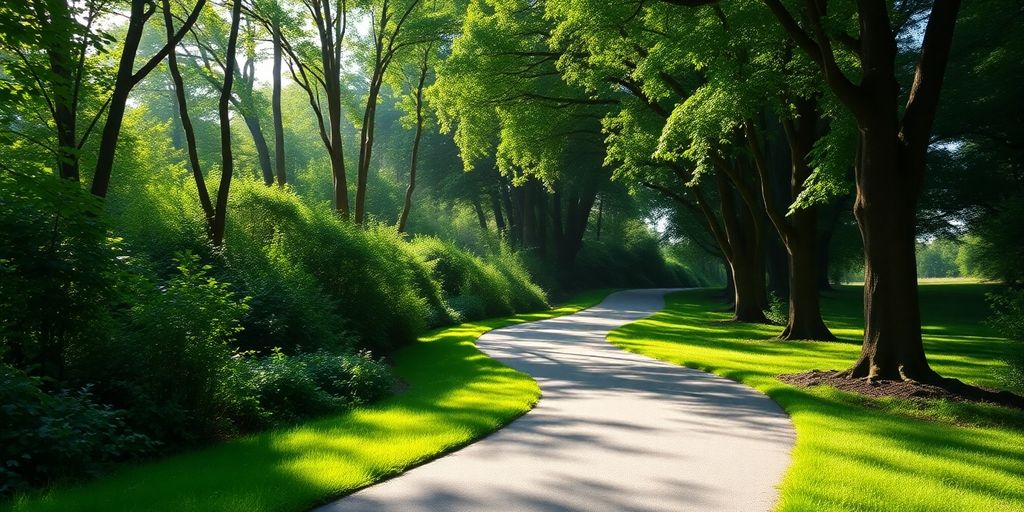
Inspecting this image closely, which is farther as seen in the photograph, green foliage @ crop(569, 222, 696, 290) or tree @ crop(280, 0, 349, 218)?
green foliage @ crop(569, 222, 696, 290)

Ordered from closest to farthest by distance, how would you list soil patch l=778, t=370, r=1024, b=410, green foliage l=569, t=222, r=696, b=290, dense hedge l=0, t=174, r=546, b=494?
dense hedge l=0, t=174, r=546, b=494 < soil patch l=778, t=370, r=1024, b=410 < green foliage l=569, t=222, r=696, b=290

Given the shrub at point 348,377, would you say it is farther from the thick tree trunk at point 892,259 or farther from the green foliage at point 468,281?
the green foliage at point 468,281

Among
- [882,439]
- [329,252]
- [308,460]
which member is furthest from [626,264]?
[308,460]

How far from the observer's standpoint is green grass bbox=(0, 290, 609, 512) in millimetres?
4723

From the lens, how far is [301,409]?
8.30 meters

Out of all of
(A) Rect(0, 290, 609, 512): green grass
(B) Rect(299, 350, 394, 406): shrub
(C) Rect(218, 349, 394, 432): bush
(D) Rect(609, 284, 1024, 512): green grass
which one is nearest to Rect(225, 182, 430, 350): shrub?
(B) Rect(299, 350, 394, 406): shrub

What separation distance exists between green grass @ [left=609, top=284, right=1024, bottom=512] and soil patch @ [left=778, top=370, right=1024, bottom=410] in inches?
13.6

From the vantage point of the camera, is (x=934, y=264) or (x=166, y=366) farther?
(x=934, y=264)

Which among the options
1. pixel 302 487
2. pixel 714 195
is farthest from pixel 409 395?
pixel 714 195

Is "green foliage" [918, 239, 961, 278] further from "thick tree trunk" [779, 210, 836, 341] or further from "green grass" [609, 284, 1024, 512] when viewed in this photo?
"green grass" [609, 284, 1024, 512]

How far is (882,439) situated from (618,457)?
302 centimetres

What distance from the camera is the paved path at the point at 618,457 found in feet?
16.1

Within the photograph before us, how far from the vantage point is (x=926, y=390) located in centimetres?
906

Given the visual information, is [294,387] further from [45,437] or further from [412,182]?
[412,182]
